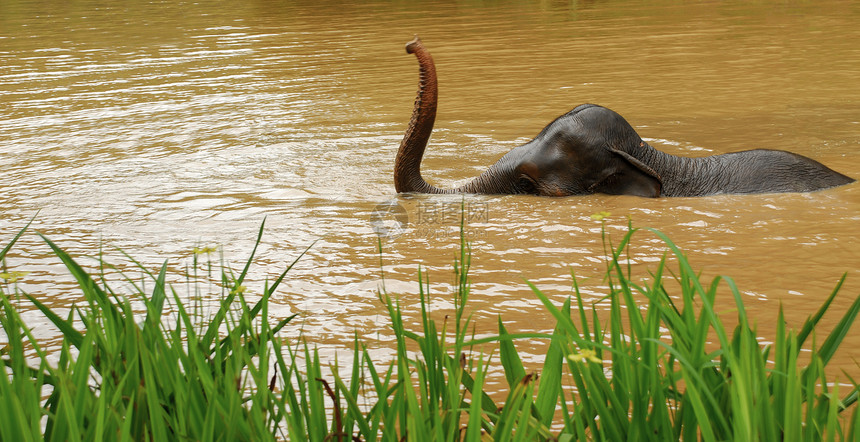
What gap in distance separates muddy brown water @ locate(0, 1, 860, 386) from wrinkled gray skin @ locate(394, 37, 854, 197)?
6.1 inches

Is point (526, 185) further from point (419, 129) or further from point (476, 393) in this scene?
point (476, 393)

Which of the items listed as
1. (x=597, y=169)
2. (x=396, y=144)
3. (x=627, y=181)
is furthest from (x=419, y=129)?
(x=396, y=144)

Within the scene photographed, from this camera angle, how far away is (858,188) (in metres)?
5.95

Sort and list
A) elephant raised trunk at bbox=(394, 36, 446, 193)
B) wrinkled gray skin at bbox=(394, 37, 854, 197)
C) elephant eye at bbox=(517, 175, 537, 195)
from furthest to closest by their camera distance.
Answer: elephant eye at bbox=(517, 175, 537, 195)
wrinkled gray skin at bbox=(394, 37, 854, 197)
elephant raised trunk at bbox=(394, 36, 446, 193)

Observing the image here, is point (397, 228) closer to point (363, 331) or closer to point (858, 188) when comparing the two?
point (363, 331)

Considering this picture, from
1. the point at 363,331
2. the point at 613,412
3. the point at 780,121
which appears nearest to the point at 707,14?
the point at 780,121

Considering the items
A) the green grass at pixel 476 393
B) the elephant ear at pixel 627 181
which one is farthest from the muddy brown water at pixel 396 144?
the green grass at pixel 476 393

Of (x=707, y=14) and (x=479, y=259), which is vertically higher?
(x=707, y=14)

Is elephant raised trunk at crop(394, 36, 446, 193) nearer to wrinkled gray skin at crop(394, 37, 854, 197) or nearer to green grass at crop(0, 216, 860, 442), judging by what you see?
wrinkled gray skin at crop(394, 37, 854, 197)

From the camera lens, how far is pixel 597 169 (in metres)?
6.05

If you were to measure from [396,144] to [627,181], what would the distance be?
245cm

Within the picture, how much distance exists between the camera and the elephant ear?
6.06 meters

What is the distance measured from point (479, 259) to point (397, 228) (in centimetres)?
88

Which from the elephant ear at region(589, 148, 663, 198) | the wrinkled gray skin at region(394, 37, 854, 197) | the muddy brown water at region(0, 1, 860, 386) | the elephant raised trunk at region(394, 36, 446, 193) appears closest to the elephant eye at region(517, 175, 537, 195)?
the wrinkled gray skin at region(394, 37, 854, 197)
